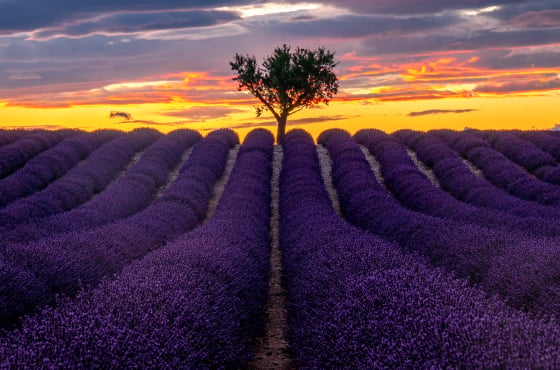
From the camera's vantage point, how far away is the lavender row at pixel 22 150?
16312 mm

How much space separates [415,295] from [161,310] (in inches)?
66.4

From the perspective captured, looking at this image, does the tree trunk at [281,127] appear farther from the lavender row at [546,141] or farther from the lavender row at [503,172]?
the lavender row at [546,141]

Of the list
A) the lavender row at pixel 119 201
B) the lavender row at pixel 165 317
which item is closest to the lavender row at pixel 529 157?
the lavender row at pixel 119 201

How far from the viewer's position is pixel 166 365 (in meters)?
2.95

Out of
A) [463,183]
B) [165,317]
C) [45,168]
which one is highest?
[165,317]

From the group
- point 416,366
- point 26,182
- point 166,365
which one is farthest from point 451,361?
point 26,182

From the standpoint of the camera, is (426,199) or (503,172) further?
(503,172)

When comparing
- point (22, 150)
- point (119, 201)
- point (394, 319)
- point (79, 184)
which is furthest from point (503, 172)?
point (22, 150)

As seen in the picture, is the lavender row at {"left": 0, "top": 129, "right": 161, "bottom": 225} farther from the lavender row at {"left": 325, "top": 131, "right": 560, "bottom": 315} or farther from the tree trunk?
the lavender row at {"left": 325, "top": 131, "right": 560, "bottom": 315}

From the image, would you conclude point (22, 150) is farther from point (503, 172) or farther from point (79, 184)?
point (503, 172)

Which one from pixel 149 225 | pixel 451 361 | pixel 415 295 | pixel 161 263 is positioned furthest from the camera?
pixel 149 225

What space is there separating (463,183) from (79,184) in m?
9.61

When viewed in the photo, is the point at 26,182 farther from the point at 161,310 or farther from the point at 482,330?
the point at 482,330

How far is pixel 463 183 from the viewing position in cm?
1345
